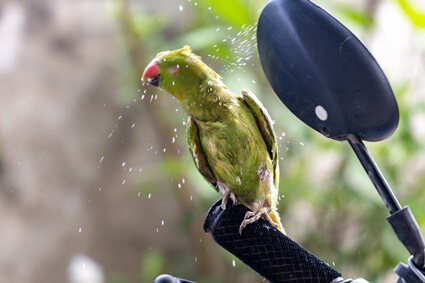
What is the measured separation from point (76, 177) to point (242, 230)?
2194 millimetres

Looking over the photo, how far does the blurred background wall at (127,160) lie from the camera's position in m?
2.20

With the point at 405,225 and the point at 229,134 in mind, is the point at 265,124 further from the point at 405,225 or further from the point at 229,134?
the point at 405,225

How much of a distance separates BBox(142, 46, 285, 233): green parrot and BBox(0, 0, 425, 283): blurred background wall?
1.25m

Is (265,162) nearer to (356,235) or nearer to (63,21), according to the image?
(356,235)

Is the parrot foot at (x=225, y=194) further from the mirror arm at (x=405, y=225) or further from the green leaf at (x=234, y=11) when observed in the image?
the green leaf at (x=234, y=11)

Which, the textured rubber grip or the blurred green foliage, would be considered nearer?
the textured rubber grip

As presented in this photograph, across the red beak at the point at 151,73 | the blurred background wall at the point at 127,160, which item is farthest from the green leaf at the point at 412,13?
the red beak at the point at 151,73

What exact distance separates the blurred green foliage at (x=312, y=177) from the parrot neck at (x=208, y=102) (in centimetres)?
101

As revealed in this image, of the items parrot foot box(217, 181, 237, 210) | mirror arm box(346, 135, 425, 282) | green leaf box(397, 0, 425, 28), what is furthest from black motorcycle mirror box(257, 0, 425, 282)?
green leaf box(397, 0, 425, 28)

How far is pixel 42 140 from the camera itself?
273 cm

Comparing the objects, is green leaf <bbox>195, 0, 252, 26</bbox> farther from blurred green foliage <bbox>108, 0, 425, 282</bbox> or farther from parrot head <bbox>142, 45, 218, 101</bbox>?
parrot head <bbox>142, 45, 218, 101</bbox>

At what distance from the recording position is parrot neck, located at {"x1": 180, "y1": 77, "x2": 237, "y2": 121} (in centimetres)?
82

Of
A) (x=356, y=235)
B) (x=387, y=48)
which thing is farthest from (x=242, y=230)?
(x=387, y=48)

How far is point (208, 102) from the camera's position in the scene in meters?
0.83
